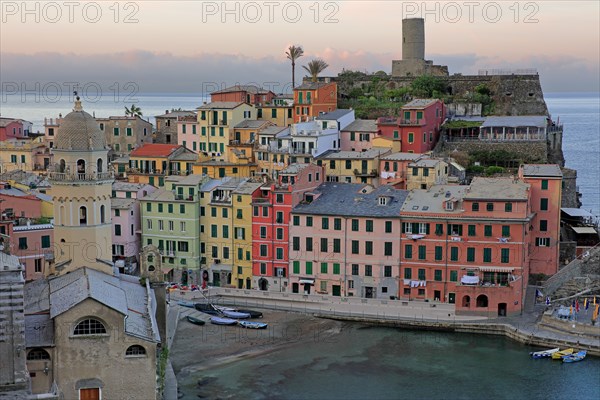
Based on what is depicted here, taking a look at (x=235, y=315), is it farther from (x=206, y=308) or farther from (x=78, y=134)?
(x=78, y=134)

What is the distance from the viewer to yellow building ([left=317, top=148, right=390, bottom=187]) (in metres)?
75.6

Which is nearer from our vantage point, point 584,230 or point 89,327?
point 89,327

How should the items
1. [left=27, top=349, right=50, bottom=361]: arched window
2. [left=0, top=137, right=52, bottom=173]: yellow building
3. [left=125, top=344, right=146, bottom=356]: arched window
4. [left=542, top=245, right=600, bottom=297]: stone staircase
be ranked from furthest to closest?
1. [left=0, top=137, right=52, bottom=173]: yellow building
2. [left=542, top=245, right=600, bottom=297]: stone staircase
3. [left=125, top=344, right=146, bottom=356]: arched window
4. [left=27, top=349, right=50, bottom=361]: arched window

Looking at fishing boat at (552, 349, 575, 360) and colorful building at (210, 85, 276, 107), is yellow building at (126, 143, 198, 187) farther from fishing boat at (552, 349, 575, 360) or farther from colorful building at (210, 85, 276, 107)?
fishing boat at (552, 349, 575, 360)

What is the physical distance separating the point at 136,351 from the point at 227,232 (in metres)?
30.9

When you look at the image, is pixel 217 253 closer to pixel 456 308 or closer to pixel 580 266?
pixel 456 308

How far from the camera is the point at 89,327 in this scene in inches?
1513

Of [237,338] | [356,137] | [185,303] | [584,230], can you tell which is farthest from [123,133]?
[584,230]

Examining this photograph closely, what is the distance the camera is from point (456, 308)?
6125 cm

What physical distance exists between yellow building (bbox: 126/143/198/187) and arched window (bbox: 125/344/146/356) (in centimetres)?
4190

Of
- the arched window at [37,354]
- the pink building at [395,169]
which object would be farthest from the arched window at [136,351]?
the pink building at [395,169]

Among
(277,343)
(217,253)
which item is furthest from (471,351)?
(217,253)

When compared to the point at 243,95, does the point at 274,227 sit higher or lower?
lower

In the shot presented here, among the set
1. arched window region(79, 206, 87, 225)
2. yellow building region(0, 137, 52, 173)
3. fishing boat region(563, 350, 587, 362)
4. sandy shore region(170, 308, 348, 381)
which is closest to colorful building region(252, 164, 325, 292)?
sandy shore region(170, 308, 348, 381)
